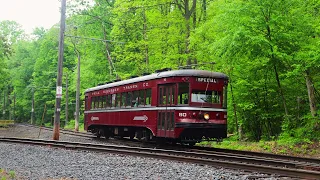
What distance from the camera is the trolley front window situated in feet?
46.6

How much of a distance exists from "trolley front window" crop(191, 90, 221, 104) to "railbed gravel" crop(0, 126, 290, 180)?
3.70m

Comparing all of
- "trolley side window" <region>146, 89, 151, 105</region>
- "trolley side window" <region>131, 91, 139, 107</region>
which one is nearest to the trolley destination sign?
"trolley side window" <region>146, 89, 151, 105</region>

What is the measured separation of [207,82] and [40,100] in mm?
55181

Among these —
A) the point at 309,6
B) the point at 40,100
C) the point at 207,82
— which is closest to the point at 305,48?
the point at 309,6

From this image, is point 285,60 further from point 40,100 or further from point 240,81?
point 40,100

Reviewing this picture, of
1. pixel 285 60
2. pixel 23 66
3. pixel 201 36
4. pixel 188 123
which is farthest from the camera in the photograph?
pixel 23 66

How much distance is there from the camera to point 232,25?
15.0 metres

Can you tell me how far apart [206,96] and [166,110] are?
158 cm

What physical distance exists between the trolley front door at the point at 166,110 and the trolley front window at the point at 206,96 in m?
0.77

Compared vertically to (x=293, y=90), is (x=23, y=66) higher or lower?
higher

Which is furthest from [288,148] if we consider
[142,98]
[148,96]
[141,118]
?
[142,98]

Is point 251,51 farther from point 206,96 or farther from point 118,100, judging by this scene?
point 118,100

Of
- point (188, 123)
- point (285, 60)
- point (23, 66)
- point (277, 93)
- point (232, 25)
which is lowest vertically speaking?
point (188, 123)

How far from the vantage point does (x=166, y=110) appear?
14.5 m
